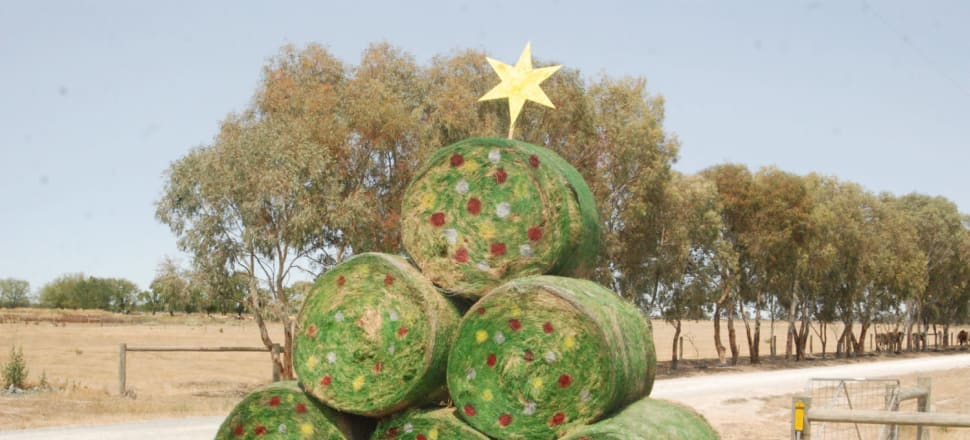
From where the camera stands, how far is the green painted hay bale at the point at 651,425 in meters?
7.01

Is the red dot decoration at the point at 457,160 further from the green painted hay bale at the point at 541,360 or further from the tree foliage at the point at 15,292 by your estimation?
the tree foliage at the point at 15,292

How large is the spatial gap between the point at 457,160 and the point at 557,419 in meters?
2.37

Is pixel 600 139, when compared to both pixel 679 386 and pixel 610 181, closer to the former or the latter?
pixel 610 181

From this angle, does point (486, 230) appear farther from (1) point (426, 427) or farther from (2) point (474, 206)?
(1) point (426, 427)

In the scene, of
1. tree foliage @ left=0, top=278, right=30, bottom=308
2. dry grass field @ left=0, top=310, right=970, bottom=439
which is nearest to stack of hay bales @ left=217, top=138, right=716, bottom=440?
dry grass field @ left=0, top=310, right=970, bottom=439

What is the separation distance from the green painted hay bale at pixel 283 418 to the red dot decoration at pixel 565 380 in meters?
2.06

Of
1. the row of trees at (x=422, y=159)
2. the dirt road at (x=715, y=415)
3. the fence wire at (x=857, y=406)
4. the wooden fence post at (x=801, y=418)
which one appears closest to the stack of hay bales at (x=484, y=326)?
the wooden fence post at (x=801, y=418)

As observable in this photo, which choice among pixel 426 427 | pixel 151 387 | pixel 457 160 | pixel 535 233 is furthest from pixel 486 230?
pixel 151 387

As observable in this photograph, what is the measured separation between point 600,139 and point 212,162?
42.4 ft

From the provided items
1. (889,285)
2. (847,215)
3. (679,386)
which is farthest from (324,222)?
(889,285)

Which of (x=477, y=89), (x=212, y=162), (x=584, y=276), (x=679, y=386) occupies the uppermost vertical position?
(x=477, y=89)

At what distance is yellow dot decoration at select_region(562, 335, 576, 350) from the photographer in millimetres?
7340

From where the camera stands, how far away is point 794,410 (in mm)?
10273

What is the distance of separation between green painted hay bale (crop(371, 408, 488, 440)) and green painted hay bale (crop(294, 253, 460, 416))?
0.37ft
